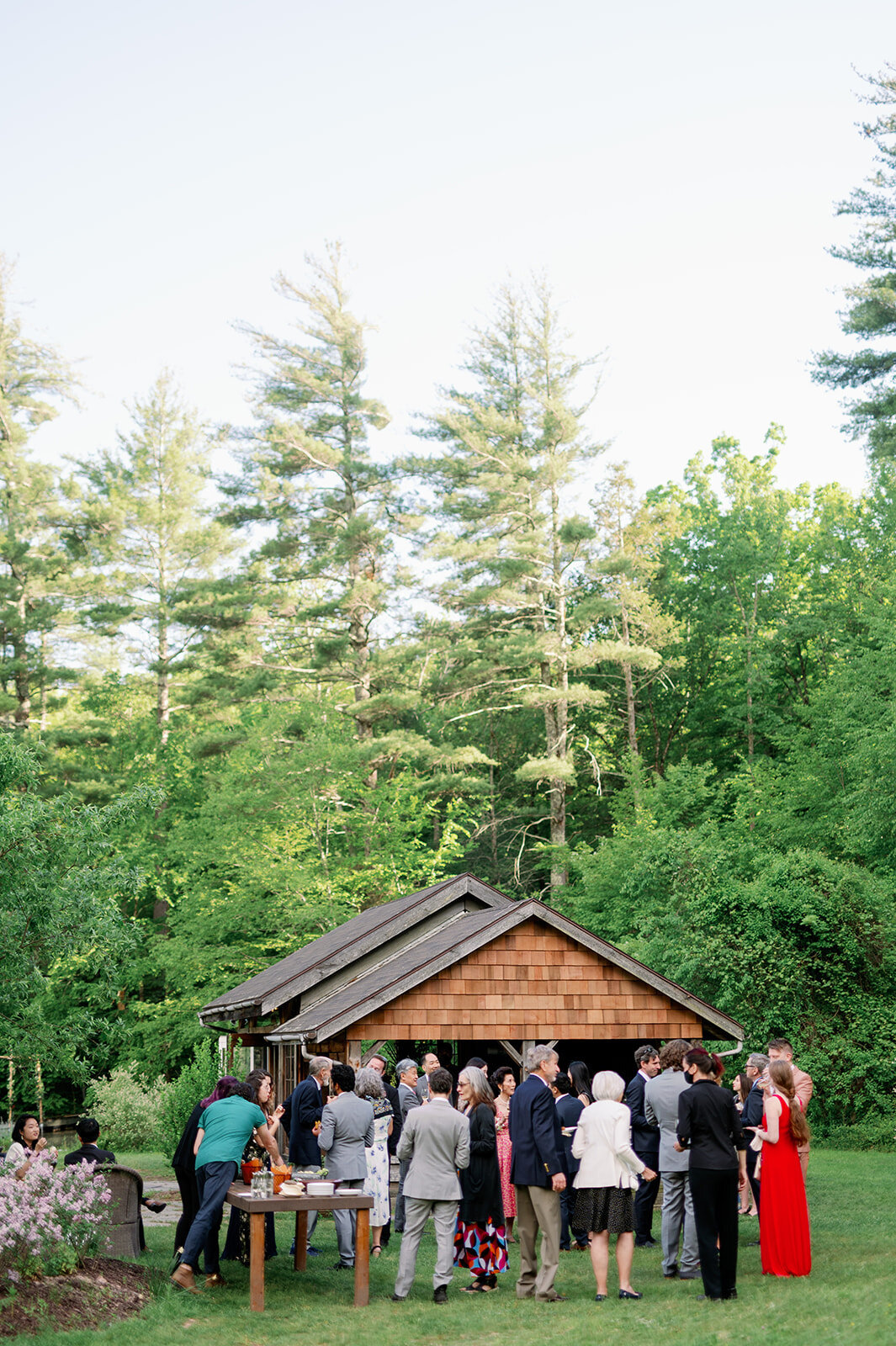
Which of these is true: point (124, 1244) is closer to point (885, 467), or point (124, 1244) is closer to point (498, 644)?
point (498, 644)

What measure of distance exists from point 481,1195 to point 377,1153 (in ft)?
5.97

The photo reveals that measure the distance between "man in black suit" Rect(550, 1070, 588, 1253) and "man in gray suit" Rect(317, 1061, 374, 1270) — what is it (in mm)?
1608

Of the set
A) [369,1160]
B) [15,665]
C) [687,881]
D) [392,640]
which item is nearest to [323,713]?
[392,640]

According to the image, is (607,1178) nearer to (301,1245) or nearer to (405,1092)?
(301,1245)

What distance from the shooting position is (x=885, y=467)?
1334 inches

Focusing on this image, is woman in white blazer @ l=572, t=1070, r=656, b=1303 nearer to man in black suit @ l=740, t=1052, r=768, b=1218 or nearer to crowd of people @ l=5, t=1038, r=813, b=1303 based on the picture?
crowd of people @ l=5, t=1038, r=813, b=1303

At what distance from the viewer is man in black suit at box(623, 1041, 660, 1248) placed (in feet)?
37.8

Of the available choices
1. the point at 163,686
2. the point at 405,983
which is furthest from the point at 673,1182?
the point at 163,686

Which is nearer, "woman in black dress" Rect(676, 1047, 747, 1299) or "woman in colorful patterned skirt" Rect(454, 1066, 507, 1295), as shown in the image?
"woman in black dress" Rect(676, 1047, 747, 1299)

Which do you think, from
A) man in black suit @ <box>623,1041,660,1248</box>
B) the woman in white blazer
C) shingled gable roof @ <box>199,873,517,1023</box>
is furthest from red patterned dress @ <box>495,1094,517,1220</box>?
shingled gable roof @ <box>199,873,517,1023</box>

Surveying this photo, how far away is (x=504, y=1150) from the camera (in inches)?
436

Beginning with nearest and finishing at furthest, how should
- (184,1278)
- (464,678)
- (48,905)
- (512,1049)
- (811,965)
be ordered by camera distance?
(184,1278) < (48,905) < (512,1049) < (811,965) < (464,678)

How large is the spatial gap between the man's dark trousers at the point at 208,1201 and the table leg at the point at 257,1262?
412mm

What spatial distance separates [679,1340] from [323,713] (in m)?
26.0
